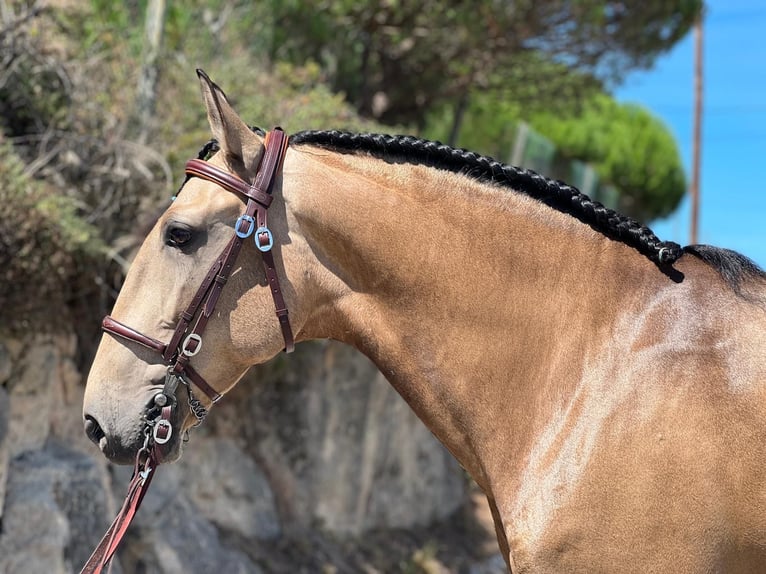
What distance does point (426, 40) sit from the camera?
8.85 meters

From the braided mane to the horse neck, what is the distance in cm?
5

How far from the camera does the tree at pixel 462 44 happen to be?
8141 millimetres

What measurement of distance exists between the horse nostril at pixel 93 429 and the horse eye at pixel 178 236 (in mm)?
552

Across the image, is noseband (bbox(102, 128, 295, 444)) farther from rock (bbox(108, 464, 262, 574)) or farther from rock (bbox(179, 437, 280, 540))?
rock (bbox(179, 437, 280, 540))

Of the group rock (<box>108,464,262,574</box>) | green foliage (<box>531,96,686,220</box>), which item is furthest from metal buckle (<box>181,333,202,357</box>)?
green foliage (<box>531,96,686,220</box>)

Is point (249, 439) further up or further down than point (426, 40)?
further down

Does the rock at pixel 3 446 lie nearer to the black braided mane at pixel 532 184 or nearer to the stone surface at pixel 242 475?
the stone surface at pixel 242 475

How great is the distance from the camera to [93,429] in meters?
2.32

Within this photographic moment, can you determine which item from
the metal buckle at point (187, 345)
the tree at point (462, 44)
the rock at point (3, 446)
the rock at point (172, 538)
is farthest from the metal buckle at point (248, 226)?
the tree at point (462, 44)

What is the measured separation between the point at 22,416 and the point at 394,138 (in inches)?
116

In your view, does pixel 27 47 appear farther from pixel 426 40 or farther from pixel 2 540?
pixel 426 40

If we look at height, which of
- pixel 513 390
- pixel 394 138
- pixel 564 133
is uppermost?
pixel 394 138

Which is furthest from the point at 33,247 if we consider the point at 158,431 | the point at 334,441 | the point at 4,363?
the point at 334,441

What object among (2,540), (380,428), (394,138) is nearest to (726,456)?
(394,138)
